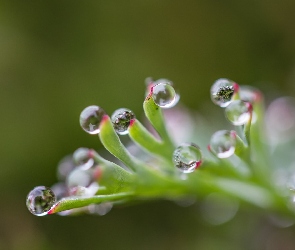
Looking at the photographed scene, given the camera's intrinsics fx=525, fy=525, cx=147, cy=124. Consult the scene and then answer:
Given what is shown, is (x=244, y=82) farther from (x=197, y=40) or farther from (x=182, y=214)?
(x=182, y=214)

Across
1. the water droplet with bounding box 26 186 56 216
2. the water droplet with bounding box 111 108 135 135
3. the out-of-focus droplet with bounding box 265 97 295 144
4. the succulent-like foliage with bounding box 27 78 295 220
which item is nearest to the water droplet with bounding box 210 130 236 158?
the succulent-like foliage with bounding box 27 78 295 220

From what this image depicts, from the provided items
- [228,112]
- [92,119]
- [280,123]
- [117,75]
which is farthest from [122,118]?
[117,75]

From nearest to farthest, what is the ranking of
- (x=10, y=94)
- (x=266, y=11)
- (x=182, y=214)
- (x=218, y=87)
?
1. (x=218, y=87)
2. (x=182, y=214)
3. (x=10, y=94)
4. (x=266, y=11)

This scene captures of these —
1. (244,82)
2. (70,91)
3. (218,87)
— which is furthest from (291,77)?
(218,87)

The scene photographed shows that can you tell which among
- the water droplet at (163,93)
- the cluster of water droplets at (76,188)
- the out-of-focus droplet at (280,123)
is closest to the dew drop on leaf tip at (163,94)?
the water droplet at (163,93)

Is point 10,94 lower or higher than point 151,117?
higher

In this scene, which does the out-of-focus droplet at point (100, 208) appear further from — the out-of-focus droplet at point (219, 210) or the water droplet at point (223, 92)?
the out-of-focus droplet at point (219, 210)

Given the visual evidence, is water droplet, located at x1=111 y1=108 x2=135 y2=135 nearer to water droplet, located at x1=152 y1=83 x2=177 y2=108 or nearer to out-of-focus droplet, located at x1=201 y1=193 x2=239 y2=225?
water droplet, located at x1=152 y1=83 x2=177 y2=108

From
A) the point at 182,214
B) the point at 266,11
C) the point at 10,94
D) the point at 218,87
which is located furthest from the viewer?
the point at 266,11
